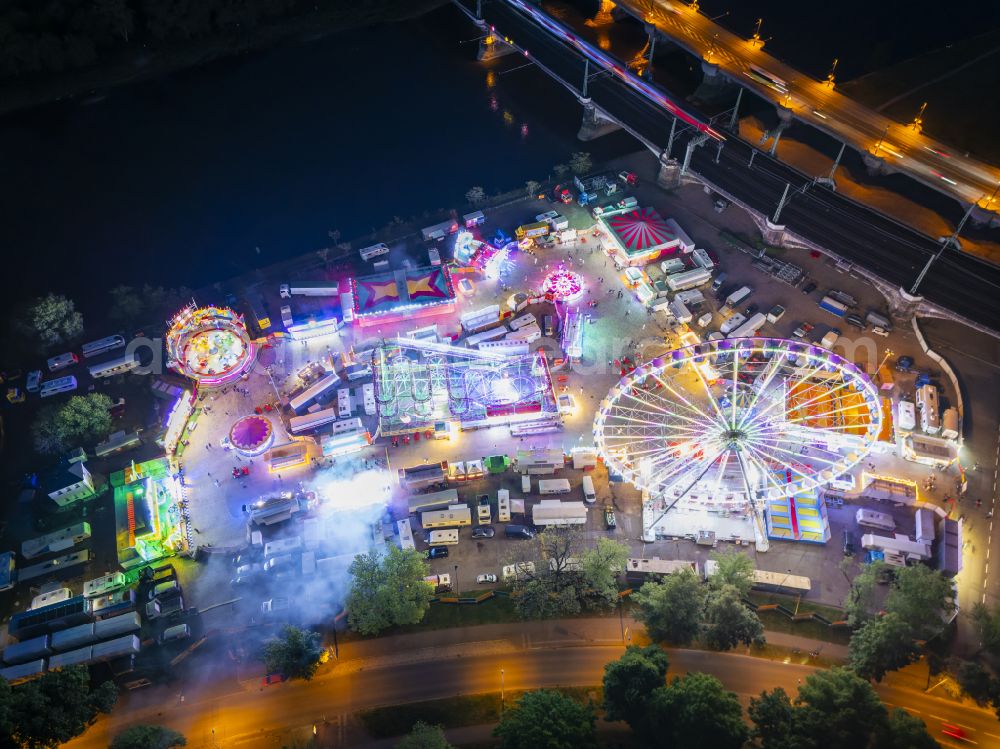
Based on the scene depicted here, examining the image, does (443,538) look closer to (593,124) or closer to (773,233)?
(773,233)

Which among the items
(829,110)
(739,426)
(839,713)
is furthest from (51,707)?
(829,110)

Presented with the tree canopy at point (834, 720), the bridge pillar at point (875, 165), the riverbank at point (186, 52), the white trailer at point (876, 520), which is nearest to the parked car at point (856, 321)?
the bridge pillar at point (875, 165)

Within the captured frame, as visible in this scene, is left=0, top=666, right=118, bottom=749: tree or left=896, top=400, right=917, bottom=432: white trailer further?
left=896, top=400, right=917, bottom=432: white trailer

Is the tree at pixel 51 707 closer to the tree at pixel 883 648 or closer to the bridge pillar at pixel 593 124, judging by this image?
the tree at pixel 883 648

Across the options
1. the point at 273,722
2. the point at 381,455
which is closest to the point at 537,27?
the point at 381,455

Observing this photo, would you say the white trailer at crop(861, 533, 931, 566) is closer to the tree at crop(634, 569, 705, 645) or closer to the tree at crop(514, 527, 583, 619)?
the tree at crop(634, 569, 705, 645)

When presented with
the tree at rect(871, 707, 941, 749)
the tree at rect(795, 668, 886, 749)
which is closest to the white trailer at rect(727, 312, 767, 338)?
the tree at rect(795, 668, 886, 749)
